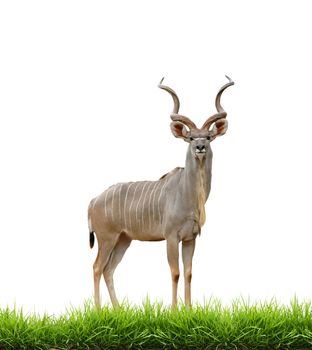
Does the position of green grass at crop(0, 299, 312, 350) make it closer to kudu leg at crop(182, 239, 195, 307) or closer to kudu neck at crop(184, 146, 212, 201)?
kudu leg at crop(182, 239, 195, 307)

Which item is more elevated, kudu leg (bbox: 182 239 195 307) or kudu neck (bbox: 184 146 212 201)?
kudu neck (bbox: 184 146 212 201)

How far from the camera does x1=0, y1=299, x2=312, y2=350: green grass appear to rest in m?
8.85

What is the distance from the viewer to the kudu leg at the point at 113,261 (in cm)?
1002

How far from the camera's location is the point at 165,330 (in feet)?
29.3

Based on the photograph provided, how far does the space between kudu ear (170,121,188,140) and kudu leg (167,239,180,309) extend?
2.93 ft

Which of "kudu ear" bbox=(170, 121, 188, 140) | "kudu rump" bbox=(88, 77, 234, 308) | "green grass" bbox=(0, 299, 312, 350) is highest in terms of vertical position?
"kudu ear" bbox=(170, 121, 188, 140)

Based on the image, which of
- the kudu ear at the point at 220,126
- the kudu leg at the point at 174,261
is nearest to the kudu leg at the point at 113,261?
the kudu leg at the point at 174,261

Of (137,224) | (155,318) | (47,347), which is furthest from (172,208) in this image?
(47,347)

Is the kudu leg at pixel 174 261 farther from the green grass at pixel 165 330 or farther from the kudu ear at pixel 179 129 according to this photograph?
the kudu ear at pixel 179 129

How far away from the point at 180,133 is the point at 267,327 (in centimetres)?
180

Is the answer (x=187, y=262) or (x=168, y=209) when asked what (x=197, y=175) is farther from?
(x=187, y=262)

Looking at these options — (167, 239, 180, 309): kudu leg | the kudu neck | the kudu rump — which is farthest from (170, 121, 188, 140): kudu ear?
(167, 239, 180, 309): kudu leg

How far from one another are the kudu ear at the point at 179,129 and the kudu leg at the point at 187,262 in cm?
91

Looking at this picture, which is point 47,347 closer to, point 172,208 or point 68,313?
point 68,313
